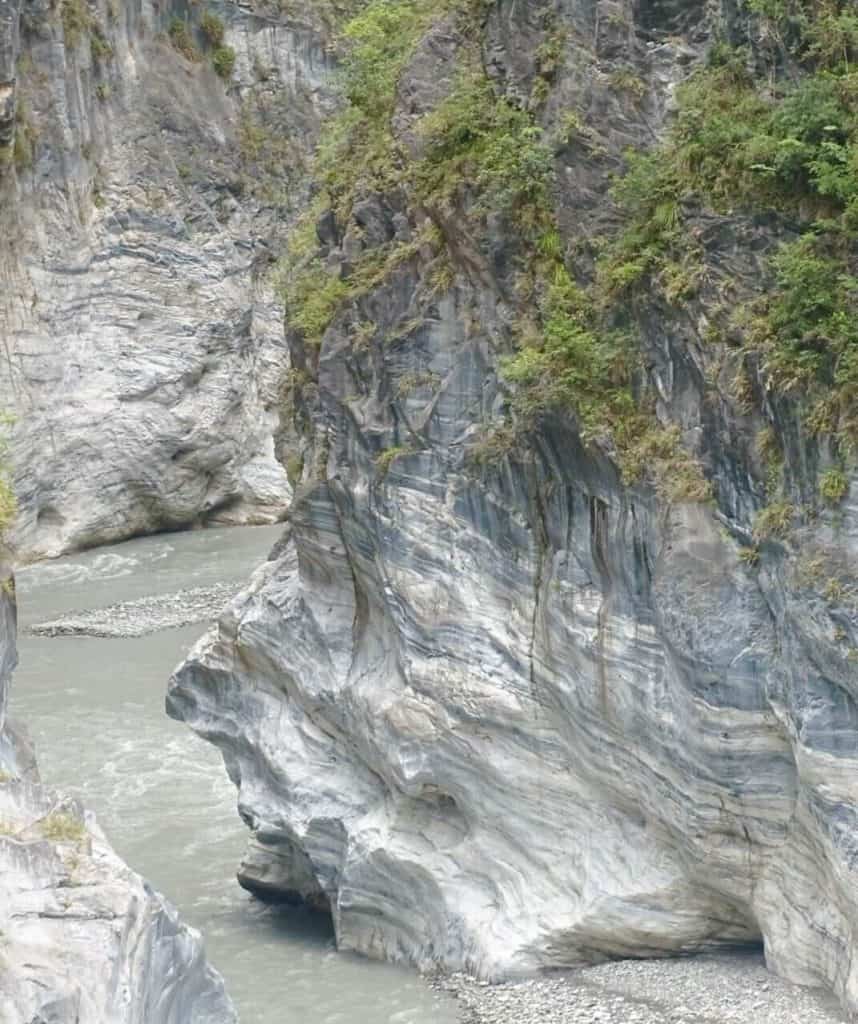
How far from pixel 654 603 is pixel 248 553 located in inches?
946

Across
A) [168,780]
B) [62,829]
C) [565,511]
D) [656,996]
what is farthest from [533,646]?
[168,780]

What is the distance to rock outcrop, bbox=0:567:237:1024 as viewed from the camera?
7.92 meters

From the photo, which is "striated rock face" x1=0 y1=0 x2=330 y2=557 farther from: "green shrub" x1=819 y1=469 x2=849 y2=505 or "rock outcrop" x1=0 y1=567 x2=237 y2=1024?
"green shrub" x1=819 y1=469 x2=849 y2=505

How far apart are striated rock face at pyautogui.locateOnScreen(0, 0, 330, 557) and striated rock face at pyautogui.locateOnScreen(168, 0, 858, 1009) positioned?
19.2 metres

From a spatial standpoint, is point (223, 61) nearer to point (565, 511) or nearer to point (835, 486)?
point (565, 511)

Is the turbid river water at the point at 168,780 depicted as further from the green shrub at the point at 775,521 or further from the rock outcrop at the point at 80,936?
the green shrub at the point at 775,521

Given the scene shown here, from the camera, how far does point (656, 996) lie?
11.7 m

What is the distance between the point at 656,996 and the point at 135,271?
89.3 ft

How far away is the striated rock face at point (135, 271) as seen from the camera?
110 ft

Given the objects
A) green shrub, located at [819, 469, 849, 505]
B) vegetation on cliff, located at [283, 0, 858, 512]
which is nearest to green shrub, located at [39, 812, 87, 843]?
vegetation on cliff, located at [283, 0, 858, 512]

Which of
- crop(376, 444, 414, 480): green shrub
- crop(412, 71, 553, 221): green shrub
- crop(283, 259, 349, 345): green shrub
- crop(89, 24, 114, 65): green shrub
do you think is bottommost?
crop(376, 444, 414, 480): green shrub

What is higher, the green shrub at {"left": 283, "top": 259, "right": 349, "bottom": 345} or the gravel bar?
the green shrub at {"left": 283, "top": 259, "right": 349, "bottom": 345}

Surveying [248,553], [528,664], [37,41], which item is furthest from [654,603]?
[37,41]

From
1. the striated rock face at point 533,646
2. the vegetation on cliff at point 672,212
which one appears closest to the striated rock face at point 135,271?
the striated rock face at point 533,646
